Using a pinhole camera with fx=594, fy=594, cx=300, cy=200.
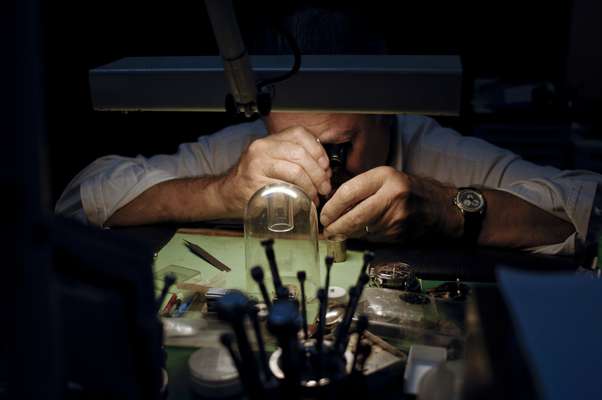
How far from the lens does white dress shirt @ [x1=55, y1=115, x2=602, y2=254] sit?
1.83 m

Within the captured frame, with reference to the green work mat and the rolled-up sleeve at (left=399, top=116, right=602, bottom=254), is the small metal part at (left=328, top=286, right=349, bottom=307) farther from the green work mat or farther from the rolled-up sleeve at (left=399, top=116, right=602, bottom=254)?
the rolled-up sleeve at (left=399, top=116, right=602, bottom=254)

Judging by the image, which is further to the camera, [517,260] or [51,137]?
[51,137]

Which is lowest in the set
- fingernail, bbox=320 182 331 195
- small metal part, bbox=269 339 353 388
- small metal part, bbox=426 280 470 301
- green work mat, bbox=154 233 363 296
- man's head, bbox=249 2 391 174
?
green work mat, bbox=154 233 363 296

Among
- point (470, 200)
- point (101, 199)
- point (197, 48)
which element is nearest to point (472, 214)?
point (470, 200)

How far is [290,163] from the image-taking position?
172 cm

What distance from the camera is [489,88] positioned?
3545mm

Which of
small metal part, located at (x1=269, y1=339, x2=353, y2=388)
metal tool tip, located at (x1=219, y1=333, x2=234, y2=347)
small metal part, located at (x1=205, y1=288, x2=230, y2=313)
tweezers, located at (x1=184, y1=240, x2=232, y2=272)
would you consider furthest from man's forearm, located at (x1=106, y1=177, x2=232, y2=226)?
metal tool tip, located at (x1=219, y1=333, x2=234, y2=347)

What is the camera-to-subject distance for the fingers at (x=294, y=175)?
5.56ft

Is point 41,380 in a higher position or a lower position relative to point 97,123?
higher

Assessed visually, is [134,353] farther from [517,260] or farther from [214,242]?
[517,260]

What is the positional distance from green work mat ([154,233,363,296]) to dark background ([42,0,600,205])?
1.62 metres

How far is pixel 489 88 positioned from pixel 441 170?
1.42 metres

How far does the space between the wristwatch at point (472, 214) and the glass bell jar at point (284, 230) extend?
52 cm

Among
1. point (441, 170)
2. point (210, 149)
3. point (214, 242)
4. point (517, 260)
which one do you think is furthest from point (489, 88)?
point (214, 242)
